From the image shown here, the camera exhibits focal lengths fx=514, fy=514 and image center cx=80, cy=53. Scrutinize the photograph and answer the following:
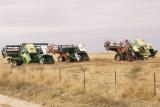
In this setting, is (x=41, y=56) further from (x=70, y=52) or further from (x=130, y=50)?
(x=130, y=50)

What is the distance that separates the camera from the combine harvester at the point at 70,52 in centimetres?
5694

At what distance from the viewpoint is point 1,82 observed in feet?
109

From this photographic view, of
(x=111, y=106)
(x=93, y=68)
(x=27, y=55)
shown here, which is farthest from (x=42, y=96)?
(x=27, y=55)

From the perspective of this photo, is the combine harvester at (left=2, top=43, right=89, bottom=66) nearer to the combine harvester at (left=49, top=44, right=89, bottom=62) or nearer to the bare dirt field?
the combine harvester at (left=49, top=44, right=89, bottom=62)

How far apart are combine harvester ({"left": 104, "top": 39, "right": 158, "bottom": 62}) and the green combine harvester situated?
6.90 metres

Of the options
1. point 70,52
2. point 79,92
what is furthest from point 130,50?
point 79,92

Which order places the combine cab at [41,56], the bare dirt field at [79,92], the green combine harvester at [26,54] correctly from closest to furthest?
the bare dirt field at [79,92]
the green combine harvester at [26,54]
the combine cab at [41,56]

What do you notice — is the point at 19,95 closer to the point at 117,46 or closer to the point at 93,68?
the point at 93,68

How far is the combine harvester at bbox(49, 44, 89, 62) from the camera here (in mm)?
56938

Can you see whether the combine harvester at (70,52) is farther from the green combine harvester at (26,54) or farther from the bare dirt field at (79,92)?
the bare dirt field at (79,92)

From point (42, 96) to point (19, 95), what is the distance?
270cm

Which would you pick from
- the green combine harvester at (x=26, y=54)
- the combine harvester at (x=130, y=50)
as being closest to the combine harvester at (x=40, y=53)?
the green combine harvester at (x=26, y=54)

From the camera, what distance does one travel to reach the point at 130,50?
5478 centimetres

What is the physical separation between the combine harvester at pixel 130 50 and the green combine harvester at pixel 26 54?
690cm
